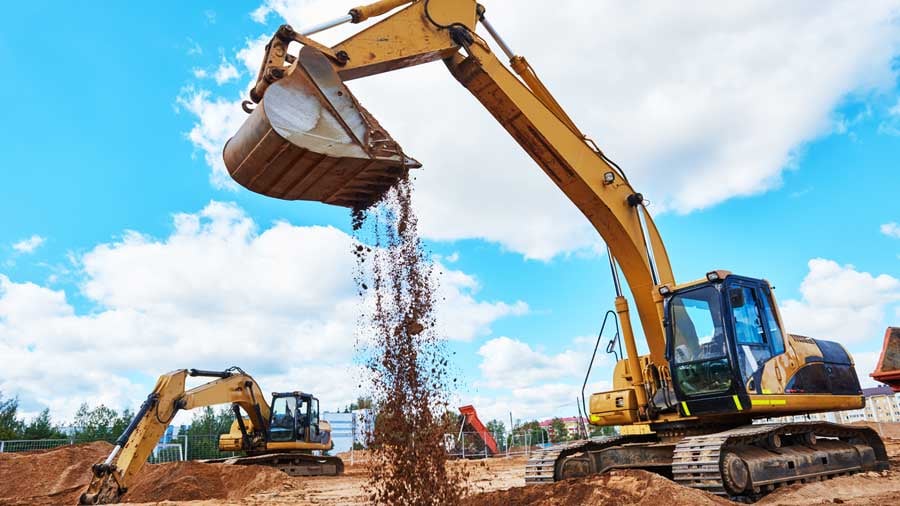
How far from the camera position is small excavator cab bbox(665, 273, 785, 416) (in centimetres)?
709

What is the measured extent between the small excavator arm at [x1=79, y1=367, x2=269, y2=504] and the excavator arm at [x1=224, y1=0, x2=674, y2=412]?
18.7ft

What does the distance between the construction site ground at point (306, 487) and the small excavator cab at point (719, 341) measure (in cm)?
113

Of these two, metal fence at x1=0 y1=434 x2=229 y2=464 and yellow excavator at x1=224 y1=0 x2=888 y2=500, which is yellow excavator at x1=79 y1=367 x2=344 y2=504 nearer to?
metal fence at x1=0 y1=434 x2=229 y2=464

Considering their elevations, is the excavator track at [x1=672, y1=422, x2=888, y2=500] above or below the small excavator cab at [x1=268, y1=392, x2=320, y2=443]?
below

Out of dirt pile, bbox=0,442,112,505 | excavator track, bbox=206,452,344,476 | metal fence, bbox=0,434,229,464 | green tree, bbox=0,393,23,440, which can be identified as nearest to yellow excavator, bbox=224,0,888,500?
excavator track, bbox=206,452,344,476

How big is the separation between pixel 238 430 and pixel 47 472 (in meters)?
4.26

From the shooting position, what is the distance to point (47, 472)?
14.0m

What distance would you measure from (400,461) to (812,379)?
5.19 meters

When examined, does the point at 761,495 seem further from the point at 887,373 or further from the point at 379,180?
the point at 379,180

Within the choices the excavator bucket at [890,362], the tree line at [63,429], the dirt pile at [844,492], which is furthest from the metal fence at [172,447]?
the excavator bucket at [890,362]

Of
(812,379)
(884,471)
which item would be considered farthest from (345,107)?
(884,471)

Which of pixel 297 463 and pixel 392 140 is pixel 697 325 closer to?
pixel 392 140

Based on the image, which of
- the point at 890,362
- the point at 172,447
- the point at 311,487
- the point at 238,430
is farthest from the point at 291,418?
the point at 890,362

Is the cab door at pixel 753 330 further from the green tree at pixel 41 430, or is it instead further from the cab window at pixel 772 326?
the green tree at pixel 41 430
